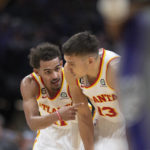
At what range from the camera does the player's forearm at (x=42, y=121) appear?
13.0 feet

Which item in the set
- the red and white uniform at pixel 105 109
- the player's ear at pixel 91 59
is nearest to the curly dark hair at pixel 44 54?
the red and white uniform at pixel 105 109

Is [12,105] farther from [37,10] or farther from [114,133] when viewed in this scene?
[114,133]

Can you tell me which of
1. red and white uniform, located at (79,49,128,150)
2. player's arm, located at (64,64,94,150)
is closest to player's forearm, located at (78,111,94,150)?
player's arm, located at (64,64,94,150)

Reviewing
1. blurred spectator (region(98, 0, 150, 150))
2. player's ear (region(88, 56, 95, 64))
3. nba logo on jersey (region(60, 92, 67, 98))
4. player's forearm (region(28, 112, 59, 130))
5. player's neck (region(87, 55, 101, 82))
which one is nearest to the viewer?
blurred spectator (region(98, 0, 150, 150))

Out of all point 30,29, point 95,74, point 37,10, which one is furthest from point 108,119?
point 37,10

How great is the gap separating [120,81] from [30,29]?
7.70 m

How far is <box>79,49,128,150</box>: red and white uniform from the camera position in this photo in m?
Result: 3.86

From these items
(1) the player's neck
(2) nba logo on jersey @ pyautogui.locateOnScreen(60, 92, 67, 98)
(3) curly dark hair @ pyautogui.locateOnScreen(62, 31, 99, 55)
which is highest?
(3) curly dark hair @ pyautogui.locateOnScreen(62, 31, 99, 55)

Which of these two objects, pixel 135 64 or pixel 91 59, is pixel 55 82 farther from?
pixel 135 64

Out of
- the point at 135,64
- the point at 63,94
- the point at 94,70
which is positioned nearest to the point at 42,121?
the point at 63,94

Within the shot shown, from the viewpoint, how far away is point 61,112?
385cm

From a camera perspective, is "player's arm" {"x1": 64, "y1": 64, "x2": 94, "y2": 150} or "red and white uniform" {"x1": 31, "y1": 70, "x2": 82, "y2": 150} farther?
"red and white uniform" {"x1": 31, "y1": 70, "x2": 82, "y2": 150}

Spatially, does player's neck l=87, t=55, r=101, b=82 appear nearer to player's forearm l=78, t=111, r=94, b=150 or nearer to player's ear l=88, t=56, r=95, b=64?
player's ear l=88, t=56, r=95, b=64

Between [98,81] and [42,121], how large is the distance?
30.8 inches
